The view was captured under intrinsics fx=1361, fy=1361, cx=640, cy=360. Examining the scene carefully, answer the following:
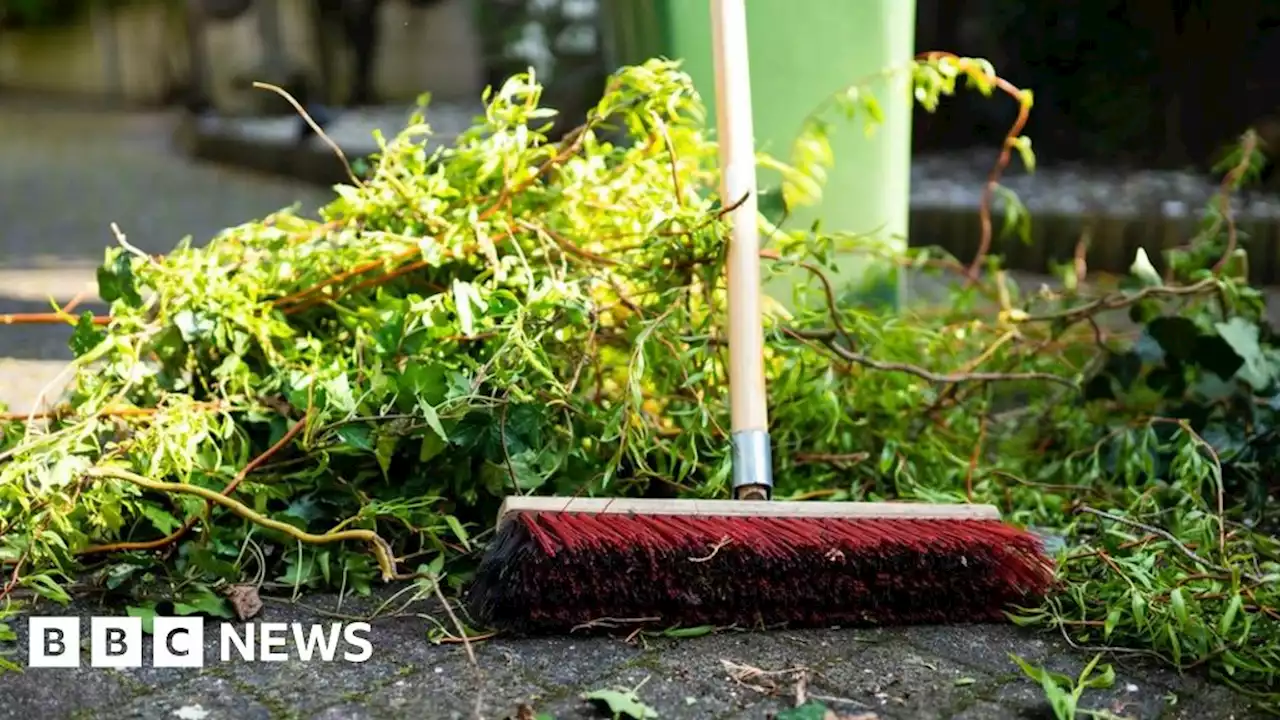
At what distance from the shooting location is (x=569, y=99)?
4.62 meters

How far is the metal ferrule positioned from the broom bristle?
0.37 feet

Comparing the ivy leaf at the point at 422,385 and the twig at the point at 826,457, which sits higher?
the ivy leaf at the point at 422,385

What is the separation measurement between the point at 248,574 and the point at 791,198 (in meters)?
0.96

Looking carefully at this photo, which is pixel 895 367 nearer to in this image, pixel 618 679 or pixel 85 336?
Answer: pixel 618 679

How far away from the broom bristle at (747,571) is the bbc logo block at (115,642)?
0.94 feet

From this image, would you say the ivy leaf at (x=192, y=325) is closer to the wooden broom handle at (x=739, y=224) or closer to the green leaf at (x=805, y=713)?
the wooden broom handle at (x=739, y=224)

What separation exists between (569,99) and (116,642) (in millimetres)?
3469

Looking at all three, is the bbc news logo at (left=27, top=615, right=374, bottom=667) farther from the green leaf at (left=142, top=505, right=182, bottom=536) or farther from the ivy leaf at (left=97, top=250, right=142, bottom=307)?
the ivy leaf at (left=97, top=250, right=142, bottom=307)

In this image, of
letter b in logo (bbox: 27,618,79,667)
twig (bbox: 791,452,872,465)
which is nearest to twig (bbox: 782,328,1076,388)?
twig (bbox: 791,452,872,465)

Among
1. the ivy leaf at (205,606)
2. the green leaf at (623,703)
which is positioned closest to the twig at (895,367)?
the green leaf at (623,703)

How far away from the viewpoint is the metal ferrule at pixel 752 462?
157cm

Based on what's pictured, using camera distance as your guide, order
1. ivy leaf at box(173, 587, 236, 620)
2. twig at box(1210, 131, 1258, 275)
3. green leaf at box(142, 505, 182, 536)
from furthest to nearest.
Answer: twig at box(1210, 131, 1258, 275), green leaf at box(142, 505, 182, 536), ivy leaf at box(173, 587, 236, 620)

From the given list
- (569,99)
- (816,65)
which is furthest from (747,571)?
(569,99)

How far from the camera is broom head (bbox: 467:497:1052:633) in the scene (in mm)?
1371
